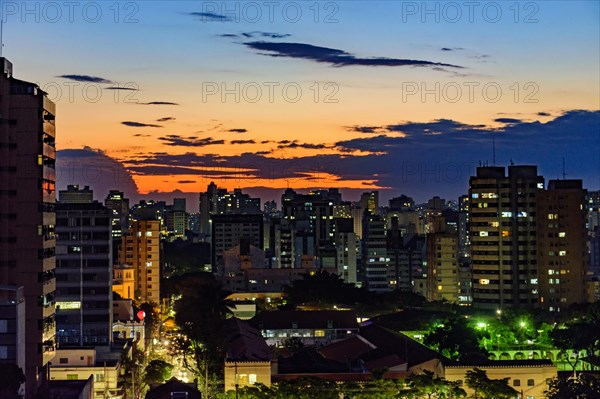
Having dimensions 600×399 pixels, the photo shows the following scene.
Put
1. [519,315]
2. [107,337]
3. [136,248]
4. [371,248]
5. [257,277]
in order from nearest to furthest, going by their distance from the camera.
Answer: [107,337] < [519,315] < [136,248] < [257,277] < [371,248]

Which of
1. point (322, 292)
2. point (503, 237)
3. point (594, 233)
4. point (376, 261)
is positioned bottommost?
point (322, 292)

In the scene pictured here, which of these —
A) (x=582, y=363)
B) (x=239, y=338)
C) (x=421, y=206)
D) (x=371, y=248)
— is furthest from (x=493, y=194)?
(x=421, y=206)

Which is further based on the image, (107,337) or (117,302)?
(117,302)

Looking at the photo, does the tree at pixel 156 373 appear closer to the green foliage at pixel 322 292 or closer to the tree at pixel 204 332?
the tree at pixel 204 332

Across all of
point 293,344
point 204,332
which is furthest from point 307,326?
point 204,332

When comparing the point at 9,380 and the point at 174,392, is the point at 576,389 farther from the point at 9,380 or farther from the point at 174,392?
the point at 9,380

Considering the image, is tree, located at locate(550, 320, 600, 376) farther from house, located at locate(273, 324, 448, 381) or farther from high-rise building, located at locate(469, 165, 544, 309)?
high-rise building, located at locate(469, 165, 544, 309)

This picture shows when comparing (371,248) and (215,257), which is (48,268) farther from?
(215,257)
